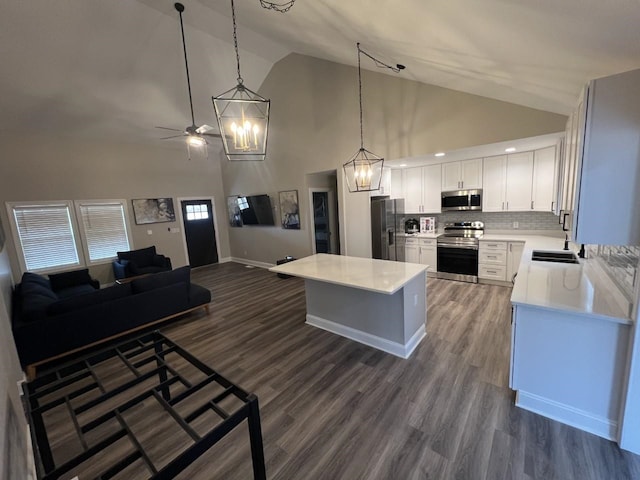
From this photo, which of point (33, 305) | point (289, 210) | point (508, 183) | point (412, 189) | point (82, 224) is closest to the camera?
point (33, 305)

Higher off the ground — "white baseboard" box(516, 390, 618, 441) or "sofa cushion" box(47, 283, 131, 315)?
"sofa cushion" box(47, 283, 131, 315)

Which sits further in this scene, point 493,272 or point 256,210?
point 256,210

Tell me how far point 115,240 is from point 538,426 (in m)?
7.67

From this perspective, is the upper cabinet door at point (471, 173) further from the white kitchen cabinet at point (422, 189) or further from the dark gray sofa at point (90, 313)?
the dark gray sofa at point (90, 313)

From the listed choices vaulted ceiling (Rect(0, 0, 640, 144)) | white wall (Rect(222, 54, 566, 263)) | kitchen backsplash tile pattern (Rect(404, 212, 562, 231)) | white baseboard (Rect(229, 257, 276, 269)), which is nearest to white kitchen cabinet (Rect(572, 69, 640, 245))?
vaulted ceiling (Rect(0, 0, 640, 144))

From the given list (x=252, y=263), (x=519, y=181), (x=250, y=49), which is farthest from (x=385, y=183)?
(x=252, y=263)

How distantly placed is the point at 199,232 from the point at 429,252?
6090 mm

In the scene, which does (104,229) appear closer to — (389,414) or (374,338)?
(374,338)

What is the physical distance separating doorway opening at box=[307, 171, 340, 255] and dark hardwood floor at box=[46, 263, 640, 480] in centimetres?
291

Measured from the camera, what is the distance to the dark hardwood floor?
164cm

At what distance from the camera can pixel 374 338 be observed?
2.97 m

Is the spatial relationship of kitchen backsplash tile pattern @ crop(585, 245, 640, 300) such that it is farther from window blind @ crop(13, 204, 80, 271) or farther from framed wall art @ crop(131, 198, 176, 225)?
window blind @ crop(13, 204, 80, 271)

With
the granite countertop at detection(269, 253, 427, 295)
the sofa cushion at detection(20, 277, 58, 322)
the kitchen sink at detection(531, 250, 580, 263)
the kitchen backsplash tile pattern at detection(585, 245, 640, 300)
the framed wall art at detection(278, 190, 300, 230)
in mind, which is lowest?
the sofa cushion at detection(20, 277, 58, 322)

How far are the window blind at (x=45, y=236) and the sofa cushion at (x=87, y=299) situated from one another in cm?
343
